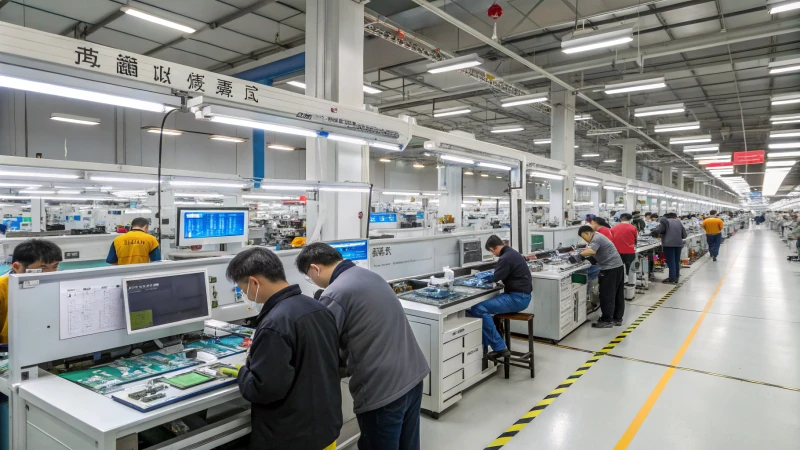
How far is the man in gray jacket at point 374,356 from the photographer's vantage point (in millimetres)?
1939

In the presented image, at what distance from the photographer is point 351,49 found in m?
4.86

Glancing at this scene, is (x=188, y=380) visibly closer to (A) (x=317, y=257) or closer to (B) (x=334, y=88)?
(A) (x=317, y=257)

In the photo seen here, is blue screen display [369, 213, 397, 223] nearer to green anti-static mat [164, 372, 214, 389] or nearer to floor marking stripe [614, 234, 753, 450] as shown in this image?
floor marking stripe [614, 234, 753, 450]

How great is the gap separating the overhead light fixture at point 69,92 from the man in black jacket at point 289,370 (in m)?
1.38

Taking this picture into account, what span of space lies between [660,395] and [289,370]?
3.48 metres

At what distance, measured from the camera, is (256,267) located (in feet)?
5.87

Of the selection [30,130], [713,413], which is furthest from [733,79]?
[30,130]

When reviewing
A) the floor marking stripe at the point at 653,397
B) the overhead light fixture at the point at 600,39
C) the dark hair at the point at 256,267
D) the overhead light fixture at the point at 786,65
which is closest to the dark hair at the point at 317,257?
the dark hair at the point at 256,267

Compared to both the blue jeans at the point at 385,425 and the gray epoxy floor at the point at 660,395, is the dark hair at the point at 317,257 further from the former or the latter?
the gray epoxy floor at the point at 660,395

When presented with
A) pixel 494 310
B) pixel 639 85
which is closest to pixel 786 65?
pixel 639 85

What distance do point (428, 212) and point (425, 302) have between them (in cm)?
784

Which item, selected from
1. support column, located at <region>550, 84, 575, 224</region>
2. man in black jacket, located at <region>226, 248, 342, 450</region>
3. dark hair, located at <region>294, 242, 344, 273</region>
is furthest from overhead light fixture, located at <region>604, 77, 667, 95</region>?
→ man in black jacket, located at <region>226, 248, 342, 450</region>

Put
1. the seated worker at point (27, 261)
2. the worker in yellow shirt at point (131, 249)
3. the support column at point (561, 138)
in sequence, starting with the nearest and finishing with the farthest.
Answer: the seated worker at point (27, 261) < the worker in yellow shirt at point (131, 249) < the support column at point (561, 138)

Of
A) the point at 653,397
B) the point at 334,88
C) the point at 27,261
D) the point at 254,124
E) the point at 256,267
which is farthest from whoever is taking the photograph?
the point at 334,88
